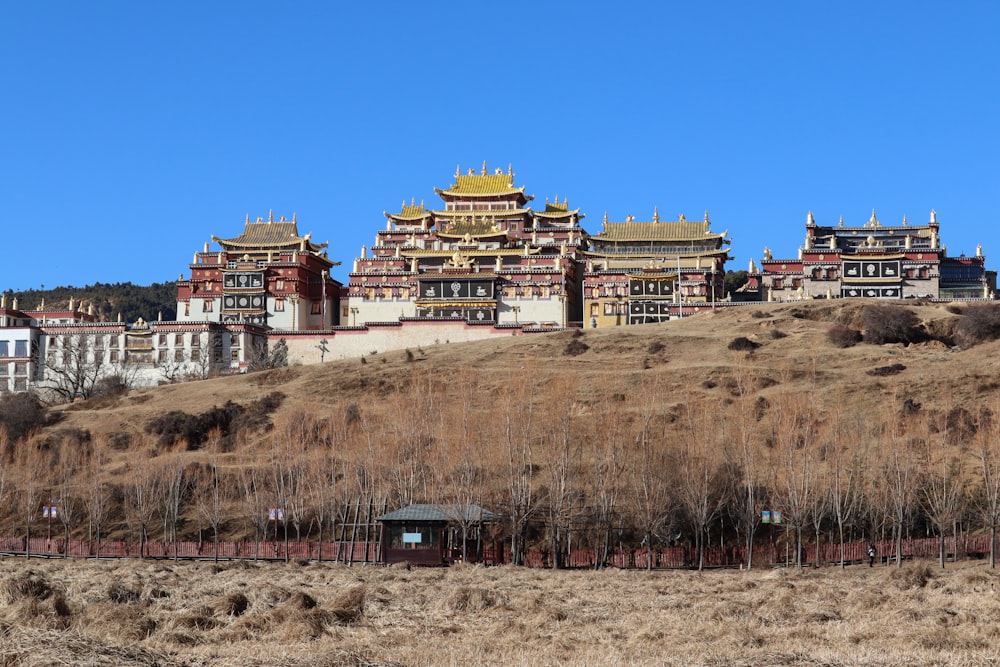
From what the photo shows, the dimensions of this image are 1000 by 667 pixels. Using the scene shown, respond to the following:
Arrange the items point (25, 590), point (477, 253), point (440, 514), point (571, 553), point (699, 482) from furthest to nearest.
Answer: point (477, 253) < point (571, 553) < point (699, 482) < point (440, 514) < point (25, 590)

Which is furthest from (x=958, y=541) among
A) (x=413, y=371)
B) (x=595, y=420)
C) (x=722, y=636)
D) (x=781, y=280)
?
(x=781, y=280)

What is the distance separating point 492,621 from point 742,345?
7110cm

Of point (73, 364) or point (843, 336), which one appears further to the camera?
point (73, 364)

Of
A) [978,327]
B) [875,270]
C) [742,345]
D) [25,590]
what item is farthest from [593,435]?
[875,270]

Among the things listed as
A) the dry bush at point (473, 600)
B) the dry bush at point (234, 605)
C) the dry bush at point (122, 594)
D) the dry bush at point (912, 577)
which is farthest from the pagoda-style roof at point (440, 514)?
the dry bush at point (234, 605)

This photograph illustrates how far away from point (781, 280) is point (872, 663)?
106 m

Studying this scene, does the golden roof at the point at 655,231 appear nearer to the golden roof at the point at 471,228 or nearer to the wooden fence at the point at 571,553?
the golden roof at the point at 471,228

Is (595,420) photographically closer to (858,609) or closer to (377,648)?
(858,609)

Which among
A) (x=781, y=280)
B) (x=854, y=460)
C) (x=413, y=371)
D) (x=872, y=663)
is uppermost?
(x=781, y=280)

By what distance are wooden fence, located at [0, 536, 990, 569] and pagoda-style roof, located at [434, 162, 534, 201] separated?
8284cm

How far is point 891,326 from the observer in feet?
333

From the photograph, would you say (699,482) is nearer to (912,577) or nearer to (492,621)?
(912,577)

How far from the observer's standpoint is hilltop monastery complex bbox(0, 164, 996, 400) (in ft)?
373

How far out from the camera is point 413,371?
96562 millimetres
